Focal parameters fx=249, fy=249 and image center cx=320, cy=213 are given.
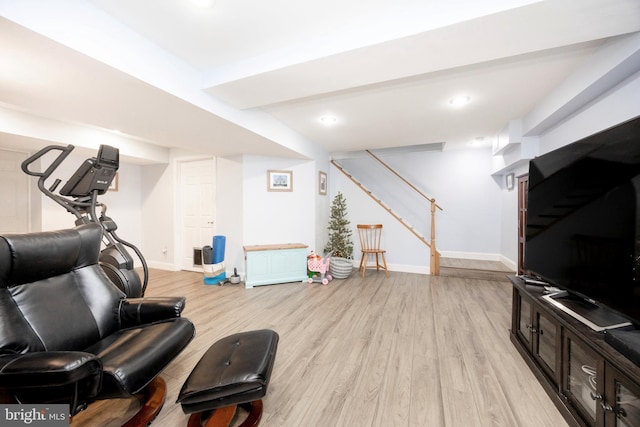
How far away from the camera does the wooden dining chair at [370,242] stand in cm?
484

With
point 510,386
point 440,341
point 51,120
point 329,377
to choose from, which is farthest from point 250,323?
point 51,120

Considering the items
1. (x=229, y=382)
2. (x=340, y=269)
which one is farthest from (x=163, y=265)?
(x=229, y=382)

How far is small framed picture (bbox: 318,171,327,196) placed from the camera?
4.95 m

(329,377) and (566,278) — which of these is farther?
(329,377)

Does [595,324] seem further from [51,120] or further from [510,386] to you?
[51,120]

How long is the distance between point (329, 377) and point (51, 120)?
15.2 ft

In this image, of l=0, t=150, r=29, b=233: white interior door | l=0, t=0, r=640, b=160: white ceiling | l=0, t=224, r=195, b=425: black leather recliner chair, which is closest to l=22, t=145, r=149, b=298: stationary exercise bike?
l=0, t=224, r=195, b=425: black leather recliner chair

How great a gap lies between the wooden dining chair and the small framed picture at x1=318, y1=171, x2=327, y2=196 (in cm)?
101

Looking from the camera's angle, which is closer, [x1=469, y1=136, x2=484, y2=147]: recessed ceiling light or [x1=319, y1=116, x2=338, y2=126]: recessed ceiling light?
[x1=319, y1=116, x2=338, y2=126]: recessed ceiling light

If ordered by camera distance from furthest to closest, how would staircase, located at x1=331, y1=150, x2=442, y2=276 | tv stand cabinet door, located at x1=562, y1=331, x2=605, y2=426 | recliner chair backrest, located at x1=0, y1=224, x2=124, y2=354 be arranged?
1. staircase, located at x1=331, y1=150, x2=442, y2=276
2. recliner chair backrest, located at x1=0, y1=224, x2=124, y2=354
3. tv stand cabinet door, located at x1=562, y1=331, x2=605, y2=426

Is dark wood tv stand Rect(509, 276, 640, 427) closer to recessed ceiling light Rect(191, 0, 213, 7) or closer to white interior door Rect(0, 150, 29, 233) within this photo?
recessed ceiling light Rect(191, 0, 213, 7)

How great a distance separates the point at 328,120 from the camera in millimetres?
3473

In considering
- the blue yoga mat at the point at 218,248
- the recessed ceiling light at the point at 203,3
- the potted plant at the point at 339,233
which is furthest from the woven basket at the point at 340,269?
the recessed ceiling light at the point at 203,3

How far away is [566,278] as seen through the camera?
1.62 meters
